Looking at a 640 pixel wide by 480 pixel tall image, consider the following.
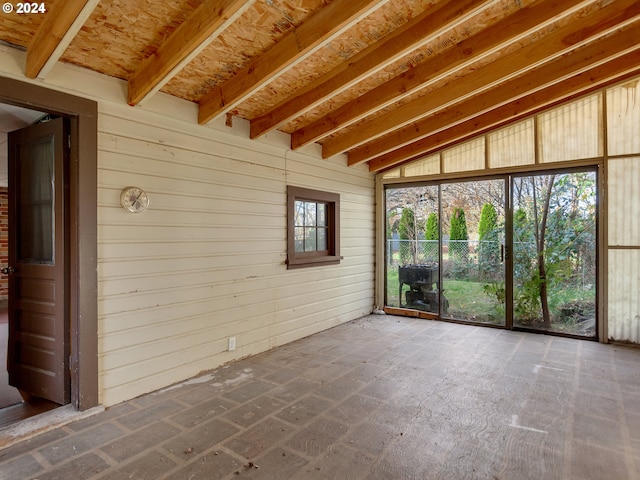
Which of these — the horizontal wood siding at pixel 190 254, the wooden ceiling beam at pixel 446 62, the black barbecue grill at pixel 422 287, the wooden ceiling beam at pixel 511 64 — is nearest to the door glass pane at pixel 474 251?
the black barbecue grill at pixel 422 287

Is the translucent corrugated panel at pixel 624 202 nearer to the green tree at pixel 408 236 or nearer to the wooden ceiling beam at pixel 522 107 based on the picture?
the wooden ceiling beam at pixel 522 107

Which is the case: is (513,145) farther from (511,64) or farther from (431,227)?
(511,64)

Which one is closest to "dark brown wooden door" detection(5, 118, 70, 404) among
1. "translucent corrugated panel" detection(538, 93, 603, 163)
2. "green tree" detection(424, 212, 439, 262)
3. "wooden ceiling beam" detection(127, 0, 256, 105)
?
"wooden ceiling beam" detection(127, 0, 256, 105)

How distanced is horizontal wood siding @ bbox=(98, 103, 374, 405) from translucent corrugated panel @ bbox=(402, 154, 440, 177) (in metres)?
1.73

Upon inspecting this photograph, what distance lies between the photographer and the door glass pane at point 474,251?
507 cm

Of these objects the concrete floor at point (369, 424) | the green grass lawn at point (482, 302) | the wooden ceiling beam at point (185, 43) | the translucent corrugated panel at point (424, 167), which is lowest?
the concrete floor at point (369, 424)

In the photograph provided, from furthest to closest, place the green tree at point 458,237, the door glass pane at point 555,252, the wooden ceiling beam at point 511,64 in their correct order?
the green tree at point 458,237 < the door glass pane at point 555,252 < the wooden ceiling beam at point 511,64

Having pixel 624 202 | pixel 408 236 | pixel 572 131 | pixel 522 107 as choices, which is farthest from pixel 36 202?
pixel 624 202

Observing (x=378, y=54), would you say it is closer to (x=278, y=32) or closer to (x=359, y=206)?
(x=278, y=32)

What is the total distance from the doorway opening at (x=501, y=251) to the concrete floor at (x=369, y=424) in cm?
103

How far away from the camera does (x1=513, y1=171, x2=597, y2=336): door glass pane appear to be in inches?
178

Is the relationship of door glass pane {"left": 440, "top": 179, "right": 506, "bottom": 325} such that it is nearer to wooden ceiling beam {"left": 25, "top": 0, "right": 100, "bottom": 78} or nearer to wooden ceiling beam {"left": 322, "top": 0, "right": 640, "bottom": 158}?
wooden ceiling beam {"left": 322, "top": 0, "right": 640, "bottom": 158}

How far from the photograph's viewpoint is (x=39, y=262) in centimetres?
280

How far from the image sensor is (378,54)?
9.20 feet
